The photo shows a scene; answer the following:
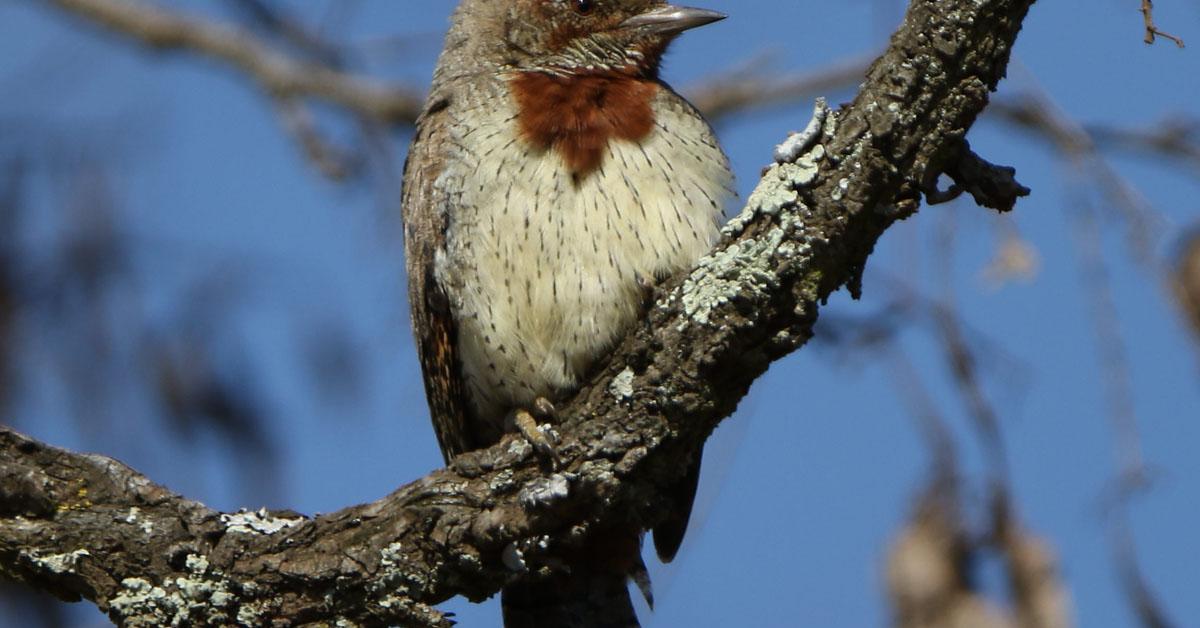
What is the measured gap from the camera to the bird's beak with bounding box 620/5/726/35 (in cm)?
480

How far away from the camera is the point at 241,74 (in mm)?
8258

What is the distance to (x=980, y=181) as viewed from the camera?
3199mm

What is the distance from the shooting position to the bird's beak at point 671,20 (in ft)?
15.8

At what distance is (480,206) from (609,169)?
379mm

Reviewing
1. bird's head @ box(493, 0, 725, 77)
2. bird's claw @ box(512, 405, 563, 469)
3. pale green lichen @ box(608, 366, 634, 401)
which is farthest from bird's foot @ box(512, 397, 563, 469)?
bird's head @ box(493, 0, 725, 77)

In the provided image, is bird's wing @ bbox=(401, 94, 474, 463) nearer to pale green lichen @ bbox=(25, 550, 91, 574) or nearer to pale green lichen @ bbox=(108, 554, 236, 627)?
pale green lichen @ bbox=(108, 554, 236, 627)

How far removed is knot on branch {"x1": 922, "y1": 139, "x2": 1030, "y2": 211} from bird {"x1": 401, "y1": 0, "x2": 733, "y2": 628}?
3.09ft

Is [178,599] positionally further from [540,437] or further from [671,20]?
[671,20]

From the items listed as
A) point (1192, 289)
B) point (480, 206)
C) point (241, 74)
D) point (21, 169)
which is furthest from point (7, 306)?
point (1192, 289)

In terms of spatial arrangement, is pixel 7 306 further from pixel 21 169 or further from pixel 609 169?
pixel 609 169

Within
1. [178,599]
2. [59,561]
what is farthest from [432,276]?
[59,561]

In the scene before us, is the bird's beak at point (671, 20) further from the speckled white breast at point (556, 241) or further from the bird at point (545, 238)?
the speckled white breast at point (556, 241)

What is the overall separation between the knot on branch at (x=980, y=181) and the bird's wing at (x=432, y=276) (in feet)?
5.03

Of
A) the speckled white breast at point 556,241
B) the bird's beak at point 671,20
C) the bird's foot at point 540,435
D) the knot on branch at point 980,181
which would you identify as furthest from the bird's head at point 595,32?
the knot on branch at point 980,181
